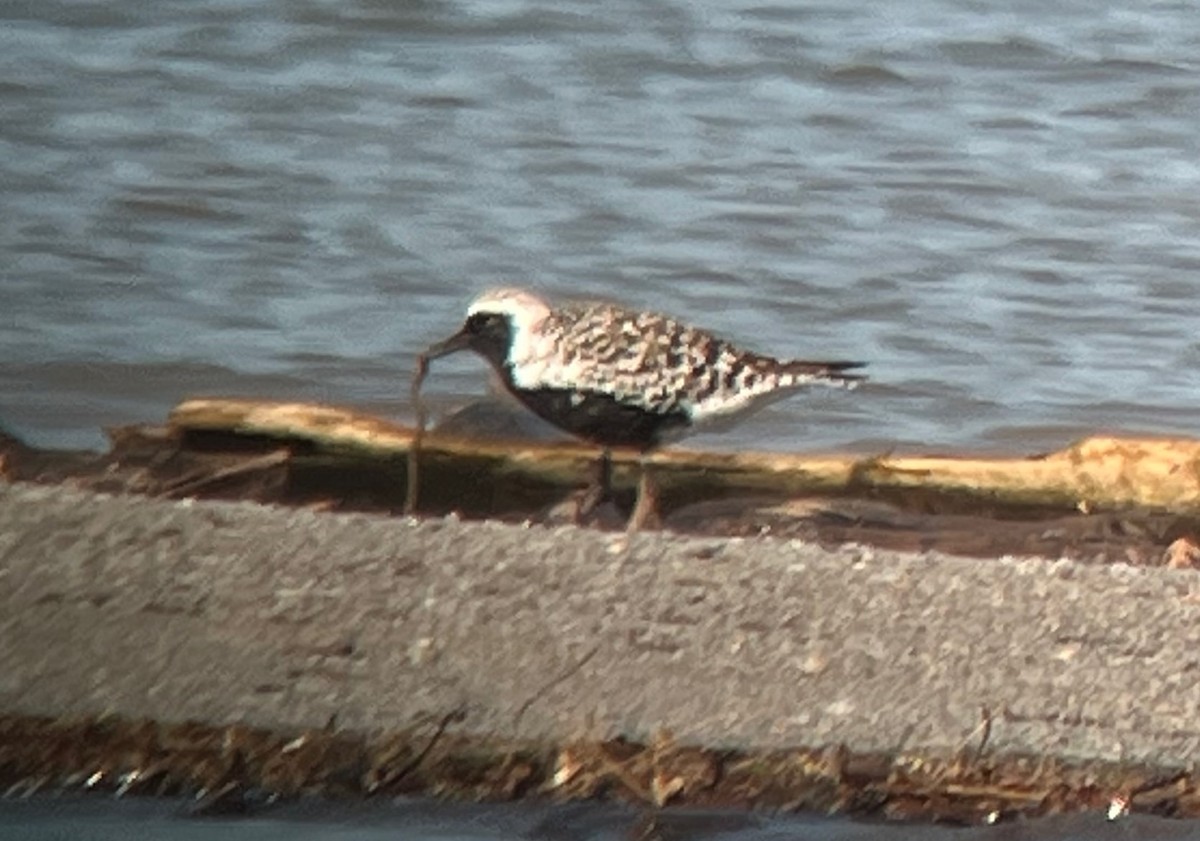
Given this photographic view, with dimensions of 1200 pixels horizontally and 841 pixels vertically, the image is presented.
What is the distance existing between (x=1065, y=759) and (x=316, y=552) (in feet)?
3.78

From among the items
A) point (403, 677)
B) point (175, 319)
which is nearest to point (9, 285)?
point (175, 319)

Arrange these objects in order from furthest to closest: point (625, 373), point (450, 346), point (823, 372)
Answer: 1. point (450, 346)
2. point (823, 372)
3. point (625, 373)

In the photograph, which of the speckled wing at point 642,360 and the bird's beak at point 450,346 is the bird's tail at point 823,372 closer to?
the speckled wing at point 642,360

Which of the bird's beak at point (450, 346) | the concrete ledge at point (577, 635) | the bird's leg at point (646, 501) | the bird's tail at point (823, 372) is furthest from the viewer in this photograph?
the bird's beak at point (450, 346)

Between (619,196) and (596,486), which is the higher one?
(619,196)

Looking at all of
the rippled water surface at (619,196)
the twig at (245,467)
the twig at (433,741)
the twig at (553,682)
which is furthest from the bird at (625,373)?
Answer: the twig at (433,741)

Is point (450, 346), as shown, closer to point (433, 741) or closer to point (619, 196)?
point (619, 196)

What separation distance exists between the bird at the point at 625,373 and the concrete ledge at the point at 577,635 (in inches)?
14.7

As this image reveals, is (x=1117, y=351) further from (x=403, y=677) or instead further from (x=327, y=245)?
(x=403, y=677)

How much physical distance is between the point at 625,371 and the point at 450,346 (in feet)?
1.31

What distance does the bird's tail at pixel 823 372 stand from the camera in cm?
455

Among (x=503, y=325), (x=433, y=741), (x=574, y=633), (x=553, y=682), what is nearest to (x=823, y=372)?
(x=503, y=325)

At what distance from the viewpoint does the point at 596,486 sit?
4.36 metres

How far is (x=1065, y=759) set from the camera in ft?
11.7
